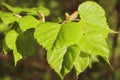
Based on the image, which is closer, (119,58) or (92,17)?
(92,17)

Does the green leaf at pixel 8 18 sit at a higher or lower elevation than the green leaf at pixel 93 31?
higher

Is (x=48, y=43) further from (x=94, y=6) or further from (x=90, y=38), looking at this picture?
(x=94, y=6)

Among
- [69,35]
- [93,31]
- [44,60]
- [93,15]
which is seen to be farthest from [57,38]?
[44,60]

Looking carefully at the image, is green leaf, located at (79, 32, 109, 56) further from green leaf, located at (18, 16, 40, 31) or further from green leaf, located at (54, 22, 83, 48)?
green leaf, located at (18, 16, 40, 31)

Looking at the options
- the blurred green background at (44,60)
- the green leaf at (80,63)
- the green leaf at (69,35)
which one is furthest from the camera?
the blurred green background at (44,60)

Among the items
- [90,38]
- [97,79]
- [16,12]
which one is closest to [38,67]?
[97,79]

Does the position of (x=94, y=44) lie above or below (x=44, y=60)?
above

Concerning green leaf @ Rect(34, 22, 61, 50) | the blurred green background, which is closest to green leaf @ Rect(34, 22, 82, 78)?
green leaf @ Rect(34, 22, 61, 50)

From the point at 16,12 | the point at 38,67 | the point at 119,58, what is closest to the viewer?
the point at 16,12

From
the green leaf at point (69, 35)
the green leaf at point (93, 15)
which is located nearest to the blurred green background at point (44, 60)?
the green leaf at point (93, 15)

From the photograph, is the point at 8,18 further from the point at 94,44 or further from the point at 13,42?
the point at 94,44

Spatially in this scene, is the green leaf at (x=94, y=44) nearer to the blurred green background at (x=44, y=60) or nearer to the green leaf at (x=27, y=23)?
the green leaf at (x=27, y=23)
